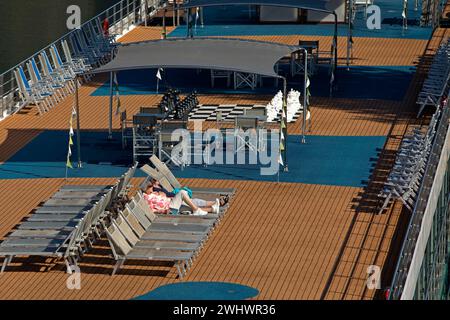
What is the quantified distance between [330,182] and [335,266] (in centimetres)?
451

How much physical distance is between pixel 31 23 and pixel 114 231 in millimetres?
35157

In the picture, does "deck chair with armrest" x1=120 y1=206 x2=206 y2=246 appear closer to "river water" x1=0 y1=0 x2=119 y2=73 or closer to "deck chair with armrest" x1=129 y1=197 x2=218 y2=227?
"deck chair with armrest" x1=129 y1=197 x2=218 y2=227

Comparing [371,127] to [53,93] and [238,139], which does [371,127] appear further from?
[53,93]

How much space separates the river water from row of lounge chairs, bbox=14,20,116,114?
12.3m

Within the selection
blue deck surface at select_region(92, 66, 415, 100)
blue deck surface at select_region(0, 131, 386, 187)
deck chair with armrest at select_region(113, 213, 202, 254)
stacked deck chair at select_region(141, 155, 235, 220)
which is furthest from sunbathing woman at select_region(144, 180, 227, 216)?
blue deck surface at select_region(92, 66, 415, 100)

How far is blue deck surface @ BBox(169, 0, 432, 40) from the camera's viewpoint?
3978cm

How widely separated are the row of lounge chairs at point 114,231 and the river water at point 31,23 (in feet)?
81.2

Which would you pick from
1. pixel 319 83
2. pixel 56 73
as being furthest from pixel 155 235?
pixel 319 83

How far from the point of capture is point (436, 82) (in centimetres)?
3167

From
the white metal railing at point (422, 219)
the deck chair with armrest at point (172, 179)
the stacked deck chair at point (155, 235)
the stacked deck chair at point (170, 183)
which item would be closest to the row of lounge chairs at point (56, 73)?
the deck chair with armrest at point (172, 179)

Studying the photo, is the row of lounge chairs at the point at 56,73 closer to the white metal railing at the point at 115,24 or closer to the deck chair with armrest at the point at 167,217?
the white metal railing at the point at 115,24

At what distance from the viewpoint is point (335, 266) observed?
A: 2166cm

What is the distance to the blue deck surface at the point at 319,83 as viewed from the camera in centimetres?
3303
